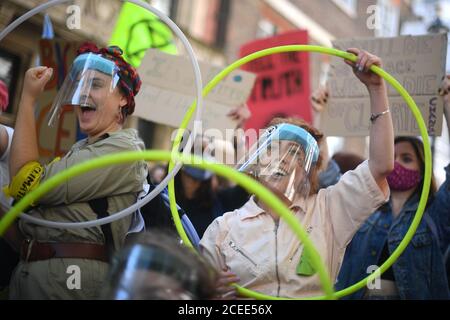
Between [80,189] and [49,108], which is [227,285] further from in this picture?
[49,108]

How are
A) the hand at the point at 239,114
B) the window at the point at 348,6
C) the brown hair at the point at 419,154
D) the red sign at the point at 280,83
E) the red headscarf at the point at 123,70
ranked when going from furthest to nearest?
the window at the point at 348,6 → the red sign at the point at 280,83 → the hand at the point at 239,114 → the brown hair at the point at 419,154 → the red headscarf at the point at 123,70

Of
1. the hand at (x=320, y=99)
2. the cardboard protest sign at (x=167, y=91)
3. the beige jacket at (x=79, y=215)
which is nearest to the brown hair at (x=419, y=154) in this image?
the hand at (x=320, y=99)

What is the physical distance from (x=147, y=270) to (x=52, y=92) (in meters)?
2.68

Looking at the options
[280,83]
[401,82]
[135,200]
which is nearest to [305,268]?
[135,200]

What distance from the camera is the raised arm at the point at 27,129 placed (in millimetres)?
2486

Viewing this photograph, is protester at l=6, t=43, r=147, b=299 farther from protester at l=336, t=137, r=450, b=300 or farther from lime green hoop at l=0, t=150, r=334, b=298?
protester at l=336, t=137, r=450, b=300

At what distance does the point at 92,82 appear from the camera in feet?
8.76

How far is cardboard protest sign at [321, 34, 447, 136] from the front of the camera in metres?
3.45

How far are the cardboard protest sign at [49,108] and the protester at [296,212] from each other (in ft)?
5.05

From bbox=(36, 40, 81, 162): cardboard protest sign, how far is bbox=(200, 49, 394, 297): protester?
5.05ft

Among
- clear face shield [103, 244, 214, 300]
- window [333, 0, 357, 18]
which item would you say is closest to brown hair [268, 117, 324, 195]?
clear face shield [103, 244, 214, 300]

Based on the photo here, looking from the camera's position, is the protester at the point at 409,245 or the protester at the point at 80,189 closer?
the protester at the point at 80,189

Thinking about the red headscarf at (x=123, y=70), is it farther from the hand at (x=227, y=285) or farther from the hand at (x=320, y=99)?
the hand at (x=320, y=99)
